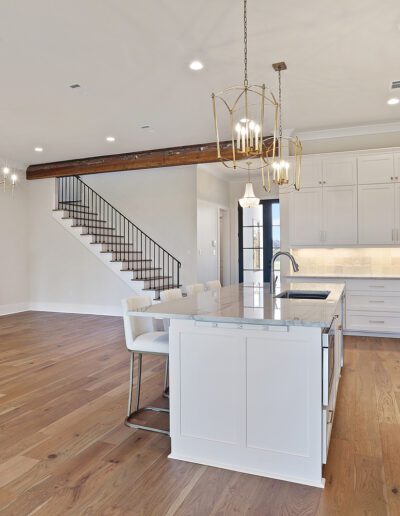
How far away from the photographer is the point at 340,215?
20.1 feet

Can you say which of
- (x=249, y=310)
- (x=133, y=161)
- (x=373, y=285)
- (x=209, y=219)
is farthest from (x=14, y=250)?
(x=249, y=310)

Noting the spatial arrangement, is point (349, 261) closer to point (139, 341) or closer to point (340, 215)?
point (340, 215)

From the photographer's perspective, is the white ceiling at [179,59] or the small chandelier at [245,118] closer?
the small chandelier at [245,118]

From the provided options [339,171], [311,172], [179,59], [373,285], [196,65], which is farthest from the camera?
[311,172]

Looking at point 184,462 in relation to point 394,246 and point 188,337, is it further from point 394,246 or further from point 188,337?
point 394,246

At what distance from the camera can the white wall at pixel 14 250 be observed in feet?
27.8

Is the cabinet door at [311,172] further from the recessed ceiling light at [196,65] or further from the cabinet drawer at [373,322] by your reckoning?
the recessed ceiling light at [196,65]

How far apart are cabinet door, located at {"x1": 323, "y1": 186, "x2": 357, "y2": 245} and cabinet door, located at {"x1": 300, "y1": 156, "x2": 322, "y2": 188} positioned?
0.64ft

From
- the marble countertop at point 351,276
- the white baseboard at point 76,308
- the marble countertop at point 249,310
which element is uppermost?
the marble countertop at point 351,276

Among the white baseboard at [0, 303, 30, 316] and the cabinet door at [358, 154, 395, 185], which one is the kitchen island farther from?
the white baseboard at [0, 303, 30, 316]

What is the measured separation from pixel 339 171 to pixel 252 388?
4773 mm

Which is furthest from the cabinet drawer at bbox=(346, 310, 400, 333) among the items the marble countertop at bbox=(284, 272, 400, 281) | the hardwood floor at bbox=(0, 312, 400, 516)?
the hardwood floor at bbox=(0, 312, 400, 516)

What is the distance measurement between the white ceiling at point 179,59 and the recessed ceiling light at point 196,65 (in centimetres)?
7

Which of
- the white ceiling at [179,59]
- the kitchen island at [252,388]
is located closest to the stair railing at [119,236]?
the white ceiling at [179,59]
